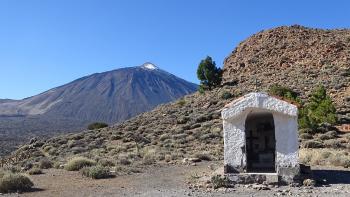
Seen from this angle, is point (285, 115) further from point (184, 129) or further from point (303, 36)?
point (303, 36)

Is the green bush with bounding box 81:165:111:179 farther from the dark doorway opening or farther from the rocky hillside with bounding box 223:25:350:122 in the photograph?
the rocky hillside with bounding box 223:25:350:122

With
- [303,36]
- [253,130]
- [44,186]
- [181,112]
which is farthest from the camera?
[303,36]

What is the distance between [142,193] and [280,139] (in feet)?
14.9

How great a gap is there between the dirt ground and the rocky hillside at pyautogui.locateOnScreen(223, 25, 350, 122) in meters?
26.0

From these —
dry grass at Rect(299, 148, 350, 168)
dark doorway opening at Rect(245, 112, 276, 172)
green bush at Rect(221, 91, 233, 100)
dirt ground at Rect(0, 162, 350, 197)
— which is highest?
green bush at Rect(221, 91, 233, 100)

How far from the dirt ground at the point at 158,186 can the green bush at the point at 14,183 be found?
0.34 metres

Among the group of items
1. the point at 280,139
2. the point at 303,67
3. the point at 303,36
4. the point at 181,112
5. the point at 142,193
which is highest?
the point at 303,36

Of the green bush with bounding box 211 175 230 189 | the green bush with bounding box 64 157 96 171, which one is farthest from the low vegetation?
the green bush with bounding box 211 175 230 189

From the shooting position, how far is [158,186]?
15172 mm

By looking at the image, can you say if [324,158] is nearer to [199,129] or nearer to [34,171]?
[34,171]

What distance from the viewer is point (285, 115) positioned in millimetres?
14805

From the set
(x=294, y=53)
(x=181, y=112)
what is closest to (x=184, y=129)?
(x=181, y=112)

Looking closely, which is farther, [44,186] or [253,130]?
[253,130]

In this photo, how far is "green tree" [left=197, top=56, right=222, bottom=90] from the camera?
54.3m
